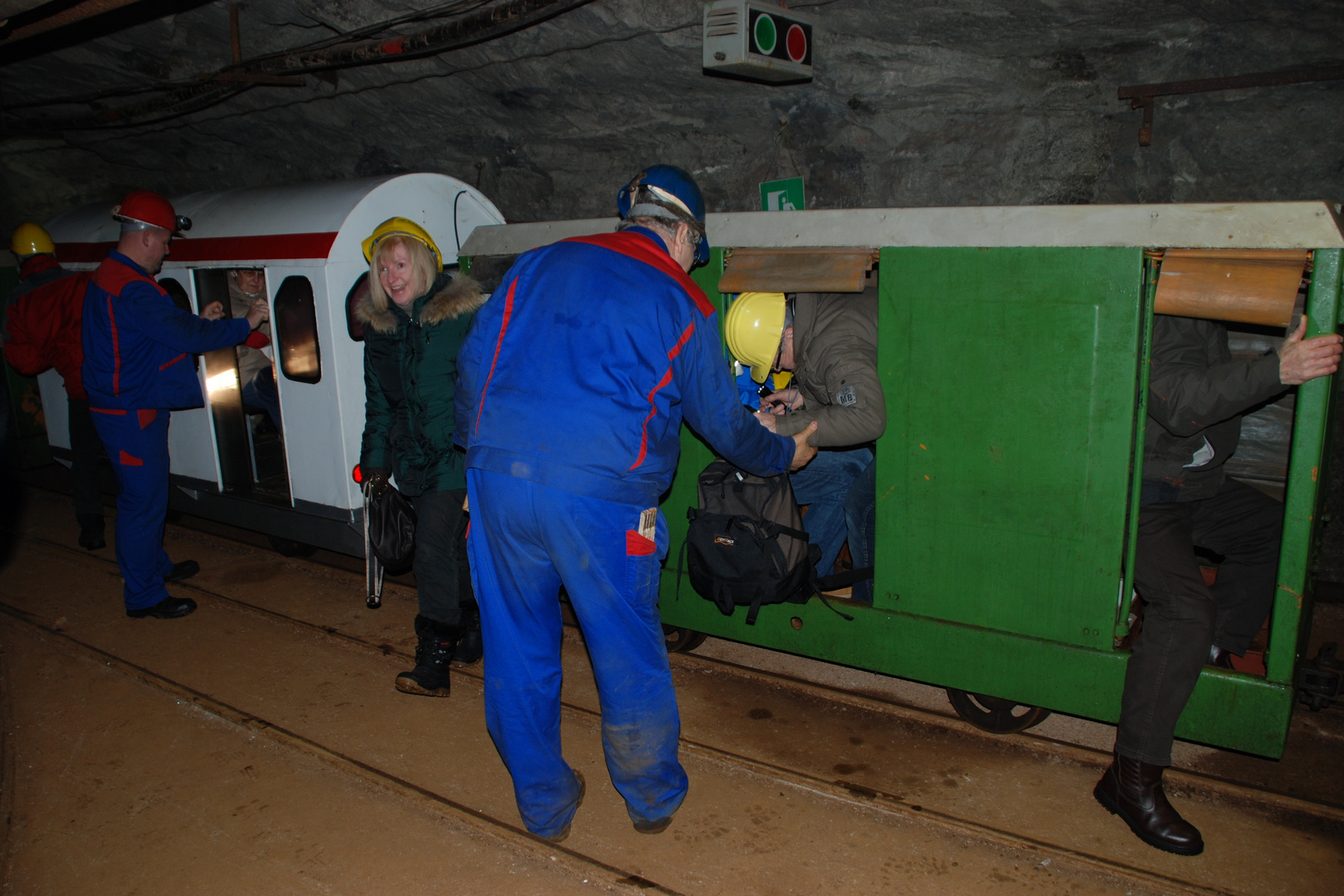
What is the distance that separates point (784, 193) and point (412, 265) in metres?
3.71

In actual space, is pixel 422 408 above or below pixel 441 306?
below

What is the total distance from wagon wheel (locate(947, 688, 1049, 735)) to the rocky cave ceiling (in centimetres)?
369

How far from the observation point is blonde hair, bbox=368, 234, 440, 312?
3908mm

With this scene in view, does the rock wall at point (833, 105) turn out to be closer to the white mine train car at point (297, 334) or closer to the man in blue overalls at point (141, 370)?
the white mine train car at point (297, 334)

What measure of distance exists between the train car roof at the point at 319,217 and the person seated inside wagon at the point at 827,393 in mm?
2577

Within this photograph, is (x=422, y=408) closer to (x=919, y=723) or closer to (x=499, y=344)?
(x=499, y=344)

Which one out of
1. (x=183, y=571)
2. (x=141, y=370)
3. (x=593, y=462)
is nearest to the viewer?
(x=593, y=462)

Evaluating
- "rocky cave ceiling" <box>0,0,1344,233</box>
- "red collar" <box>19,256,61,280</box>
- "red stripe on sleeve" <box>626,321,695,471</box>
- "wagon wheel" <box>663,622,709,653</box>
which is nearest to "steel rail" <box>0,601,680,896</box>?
"red stripe on sleeve" <box>626,321,695,471</box>

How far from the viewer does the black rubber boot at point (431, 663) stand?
405 cm

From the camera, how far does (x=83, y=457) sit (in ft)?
20.7

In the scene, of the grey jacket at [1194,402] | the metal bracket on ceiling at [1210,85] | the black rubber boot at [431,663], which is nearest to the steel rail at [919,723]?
the black rubber boot at [431,663]

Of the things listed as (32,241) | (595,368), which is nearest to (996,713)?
(595,368)

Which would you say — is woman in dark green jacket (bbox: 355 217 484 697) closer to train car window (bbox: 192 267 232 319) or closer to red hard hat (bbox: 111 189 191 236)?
red hard hat (bbox: 111 189 191 236)

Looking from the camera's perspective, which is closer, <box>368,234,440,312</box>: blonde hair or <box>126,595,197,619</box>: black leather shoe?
<box>368,234,440,312</box>: blonde hair
